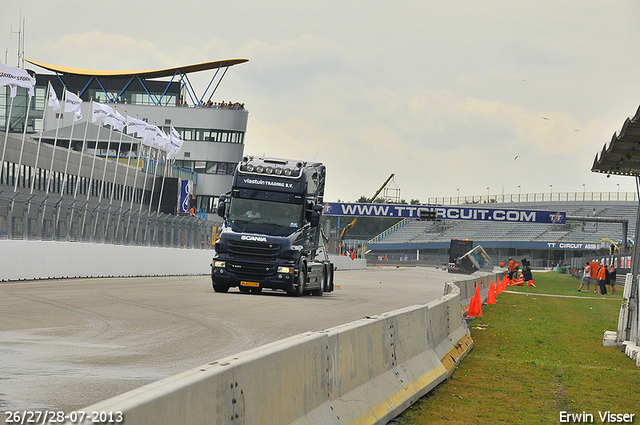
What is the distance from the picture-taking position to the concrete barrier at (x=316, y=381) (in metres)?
3.74

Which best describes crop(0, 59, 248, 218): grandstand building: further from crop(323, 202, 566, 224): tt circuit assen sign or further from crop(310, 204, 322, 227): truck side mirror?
crop(310, 204, 322, 227): truck side mirror

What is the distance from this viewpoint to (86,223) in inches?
1162

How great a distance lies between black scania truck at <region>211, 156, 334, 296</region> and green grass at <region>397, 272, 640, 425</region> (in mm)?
6298

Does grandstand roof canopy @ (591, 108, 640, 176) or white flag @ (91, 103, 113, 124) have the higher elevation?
white flag @ (91, 103, 113, 124)

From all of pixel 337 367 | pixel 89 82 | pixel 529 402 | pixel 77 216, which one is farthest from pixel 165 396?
pixel 89 82

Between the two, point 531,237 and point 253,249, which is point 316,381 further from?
point 531,237

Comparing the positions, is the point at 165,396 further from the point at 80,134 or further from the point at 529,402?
the point at 80,134

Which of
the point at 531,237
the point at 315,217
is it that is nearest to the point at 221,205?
the point at 315,217

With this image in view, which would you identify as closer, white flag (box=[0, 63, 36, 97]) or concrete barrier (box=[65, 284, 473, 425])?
concrete barrier (box=[65, 284, 473, 425])

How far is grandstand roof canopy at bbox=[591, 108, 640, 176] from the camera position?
1260 centimetres

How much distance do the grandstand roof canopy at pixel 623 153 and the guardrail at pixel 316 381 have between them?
4.33 m

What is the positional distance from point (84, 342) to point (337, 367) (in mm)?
5881

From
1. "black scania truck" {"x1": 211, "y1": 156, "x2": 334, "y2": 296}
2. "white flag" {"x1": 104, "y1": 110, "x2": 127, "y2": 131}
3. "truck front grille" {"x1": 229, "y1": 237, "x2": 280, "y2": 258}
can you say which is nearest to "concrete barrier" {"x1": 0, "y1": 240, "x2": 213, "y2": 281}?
"black scania truck" {"x1": 211, "y1": 156, "x2": 334, "y2": 296}

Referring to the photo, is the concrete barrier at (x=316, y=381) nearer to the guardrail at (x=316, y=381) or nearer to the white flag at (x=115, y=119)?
the guardrail at (x=316, y=381)
